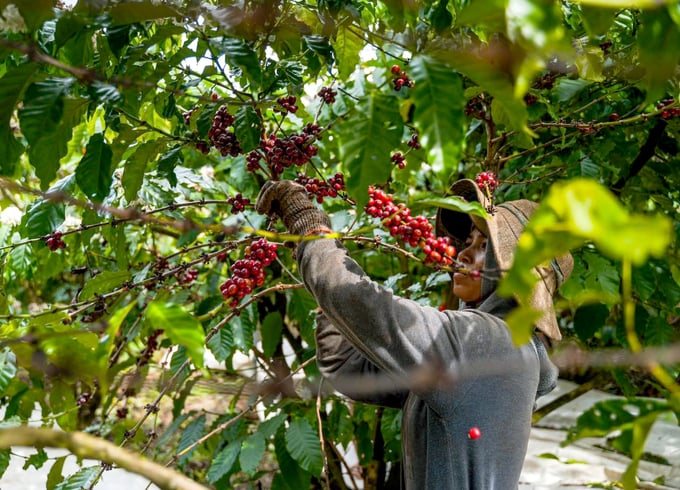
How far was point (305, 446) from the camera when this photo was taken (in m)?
1.97

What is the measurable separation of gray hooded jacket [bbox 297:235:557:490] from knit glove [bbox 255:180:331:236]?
0.04 meters

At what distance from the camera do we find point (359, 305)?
1198mm

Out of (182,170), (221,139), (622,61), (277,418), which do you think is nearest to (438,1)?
(221,139)

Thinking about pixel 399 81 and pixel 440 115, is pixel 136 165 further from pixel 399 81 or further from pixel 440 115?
pixel 440 115

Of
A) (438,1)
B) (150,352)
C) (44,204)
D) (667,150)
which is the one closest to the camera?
(438,1)

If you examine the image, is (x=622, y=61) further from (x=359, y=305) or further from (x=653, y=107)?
(x=359, y=305)

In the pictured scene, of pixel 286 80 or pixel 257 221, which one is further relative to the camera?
pixel 257 221

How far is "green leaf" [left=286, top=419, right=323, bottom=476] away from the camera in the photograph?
76.7 inches

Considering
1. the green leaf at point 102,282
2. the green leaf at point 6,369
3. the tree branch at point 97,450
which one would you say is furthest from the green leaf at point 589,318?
the tree branch at point 97,450

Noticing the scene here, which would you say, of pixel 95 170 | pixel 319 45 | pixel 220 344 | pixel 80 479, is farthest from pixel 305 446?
pixel 319 45

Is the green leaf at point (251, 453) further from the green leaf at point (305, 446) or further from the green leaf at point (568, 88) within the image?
the green leaf at point (568, 88)

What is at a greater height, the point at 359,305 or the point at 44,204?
the point at 44,204

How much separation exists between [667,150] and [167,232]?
5.86 feet

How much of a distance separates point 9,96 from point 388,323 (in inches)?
28.3
